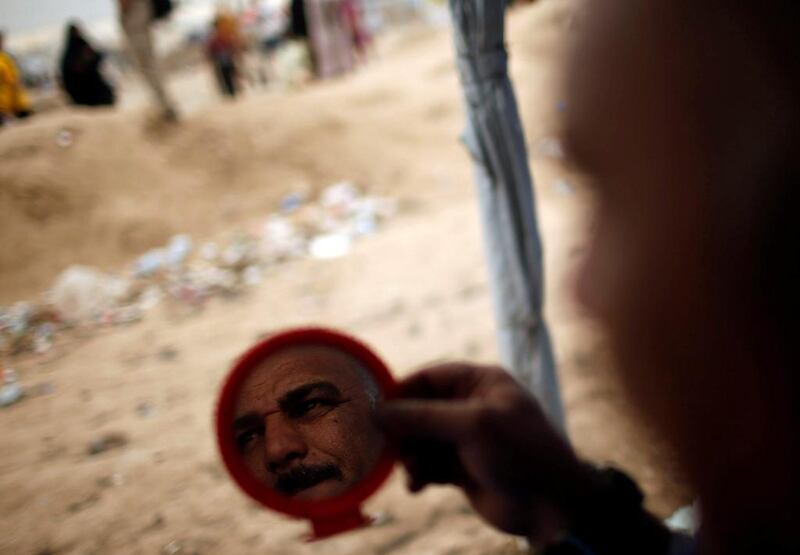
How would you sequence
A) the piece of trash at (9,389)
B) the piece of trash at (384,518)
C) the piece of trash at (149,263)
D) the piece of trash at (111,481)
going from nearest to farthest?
the piece of trash at (384,518)
the piece of trash at (111,481)
the piece of trash at (9,389)
the piece of trash at (149,263)

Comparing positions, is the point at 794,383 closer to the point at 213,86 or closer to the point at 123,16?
the point at 123,16

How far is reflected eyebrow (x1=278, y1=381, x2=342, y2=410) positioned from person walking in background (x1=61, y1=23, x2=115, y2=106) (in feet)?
24.1

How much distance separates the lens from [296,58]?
10.2 metres

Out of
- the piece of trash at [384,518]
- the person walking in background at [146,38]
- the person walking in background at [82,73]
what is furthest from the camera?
the person walking in background at [82,73]

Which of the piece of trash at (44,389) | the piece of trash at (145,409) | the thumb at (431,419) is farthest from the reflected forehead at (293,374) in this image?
the piece of trash at (44,389)

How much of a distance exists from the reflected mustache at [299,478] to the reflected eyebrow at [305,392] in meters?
0.12

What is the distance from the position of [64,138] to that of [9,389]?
4.25m

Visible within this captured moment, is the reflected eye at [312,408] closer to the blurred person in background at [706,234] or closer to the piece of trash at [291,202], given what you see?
the blurred person in background at [706,234]

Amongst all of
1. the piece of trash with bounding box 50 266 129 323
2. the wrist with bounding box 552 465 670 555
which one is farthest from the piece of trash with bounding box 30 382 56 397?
the wrist with bounding box 552 465 670 555

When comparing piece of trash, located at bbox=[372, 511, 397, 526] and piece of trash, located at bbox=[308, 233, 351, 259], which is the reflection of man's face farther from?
piece of trash, located at bbox=[308, 233, 351, 259]

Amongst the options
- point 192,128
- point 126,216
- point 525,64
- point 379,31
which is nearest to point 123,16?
point 192,128

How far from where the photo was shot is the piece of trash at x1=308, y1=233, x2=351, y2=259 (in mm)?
5116

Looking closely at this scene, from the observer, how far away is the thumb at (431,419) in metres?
0.93

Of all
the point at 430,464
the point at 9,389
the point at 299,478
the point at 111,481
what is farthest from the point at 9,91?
the point at 430,464
